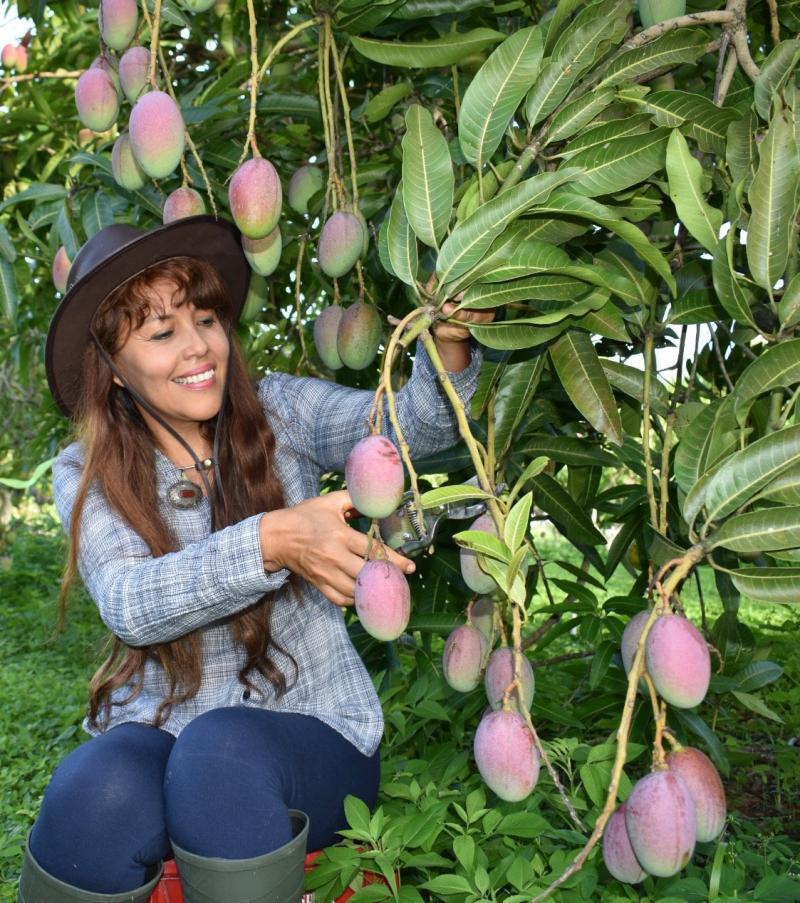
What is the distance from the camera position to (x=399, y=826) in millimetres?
1382

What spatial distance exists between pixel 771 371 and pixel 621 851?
41 centimetres

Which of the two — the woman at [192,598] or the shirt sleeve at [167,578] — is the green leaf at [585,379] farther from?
the shirt sleeve at [167,578]

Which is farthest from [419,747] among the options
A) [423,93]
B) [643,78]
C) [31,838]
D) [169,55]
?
[169,55]

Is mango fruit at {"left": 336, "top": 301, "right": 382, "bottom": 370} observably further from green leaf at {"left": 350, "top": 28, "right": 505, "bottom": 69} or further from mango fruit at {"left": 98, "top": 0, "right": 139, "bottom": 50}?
mango fruit at {"left": 98, "top": 0, "right": 139, "bottom": 50}

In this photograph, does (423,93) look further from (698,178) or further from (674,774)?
(674,774)

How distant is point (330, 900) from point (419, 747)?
0.61 meters

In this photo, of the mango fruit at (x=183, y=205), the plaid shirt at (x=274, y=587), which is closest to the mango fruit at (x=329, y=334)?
the plaid shirt at (x=274, y=587)

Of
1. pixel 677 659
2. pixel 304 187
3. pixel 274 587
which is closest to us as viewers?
pixel 677 659

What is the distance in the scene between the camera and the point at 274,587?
119 centimetres

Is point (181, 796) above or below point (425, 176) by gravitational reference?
below

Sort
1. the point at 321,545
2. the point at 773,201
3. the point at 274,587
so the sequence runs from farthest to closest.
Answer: the point at 274,587 → the point at 321,545 → the point at 773,201

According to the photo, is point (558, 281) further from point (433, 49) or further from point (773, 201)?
point (433, 49)

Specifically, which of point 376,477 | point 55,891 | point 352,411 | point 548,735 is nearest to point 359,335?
point 352,411

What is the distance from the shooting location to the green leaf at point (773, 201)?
37.3 inches
